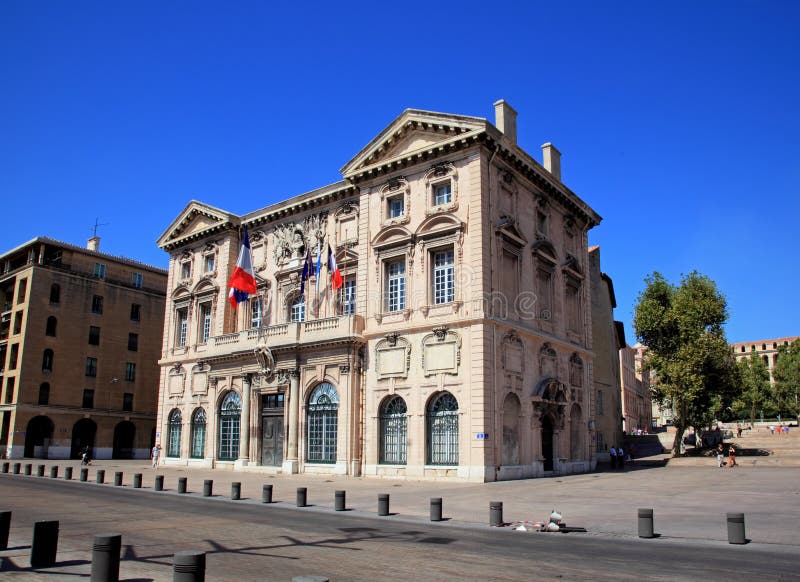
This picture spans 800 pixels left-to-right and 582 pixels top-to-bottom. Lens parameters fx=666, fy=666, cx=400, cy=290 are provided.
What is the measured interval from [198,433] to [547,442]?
21.4 meters

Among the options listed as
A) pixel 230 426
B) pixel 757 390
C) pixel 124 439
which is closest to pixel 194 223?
pixel 230 426

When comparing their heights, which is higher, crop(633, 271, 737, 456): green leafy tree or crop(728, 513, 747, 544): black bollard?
crop(633, 271, 737, 456): green leafy tree

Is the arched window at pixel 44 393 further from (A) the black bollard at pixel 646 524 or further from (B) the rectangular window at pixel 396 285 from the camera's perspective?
(A) the black bollard at pixel 646 524

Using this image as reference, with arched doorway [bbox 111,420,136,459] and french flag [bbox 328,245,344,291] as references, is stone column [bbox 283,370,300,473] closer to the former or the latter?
french flag [bbox 328,245,344,291]

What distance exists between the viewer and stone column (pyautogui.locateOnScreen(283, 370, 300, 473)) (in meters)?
33.3

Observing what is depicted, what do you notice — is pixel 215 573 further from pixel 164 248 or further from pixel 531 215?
pixel 164 248

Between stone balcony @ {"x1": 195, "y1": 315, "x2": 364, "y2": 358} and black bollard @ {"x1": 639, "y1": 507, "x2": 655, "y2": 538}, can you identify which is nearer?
black bollard @ {"x1": 639, "y1": 507, "x2": 655, "y2": 538}

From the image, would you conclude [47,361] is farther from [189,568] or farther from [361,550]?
[189,568]

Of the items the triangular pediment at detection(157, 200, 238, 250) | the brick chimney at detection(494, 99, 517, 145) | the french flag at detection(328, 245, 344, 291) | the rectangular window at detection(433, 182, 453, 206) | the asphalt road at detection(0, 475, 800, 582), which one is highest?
the brick chimney at detection(494, 99, 517, 145)

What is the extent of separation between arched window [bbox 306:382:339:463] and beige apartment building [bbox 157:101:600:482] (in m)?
0.08

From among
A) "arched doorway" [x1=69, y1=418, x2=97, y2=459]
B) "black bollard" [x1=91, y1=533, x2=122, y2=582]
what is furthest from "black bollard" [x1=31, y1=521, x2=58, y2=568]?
"arched doorway" [x1=69, y1=418, x2=97, y2=459]

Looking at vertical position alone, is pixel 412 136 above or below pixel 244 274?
above

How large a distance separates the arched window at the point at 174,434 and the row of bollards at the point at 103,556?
108 ft

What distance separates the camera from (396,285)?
104ft
